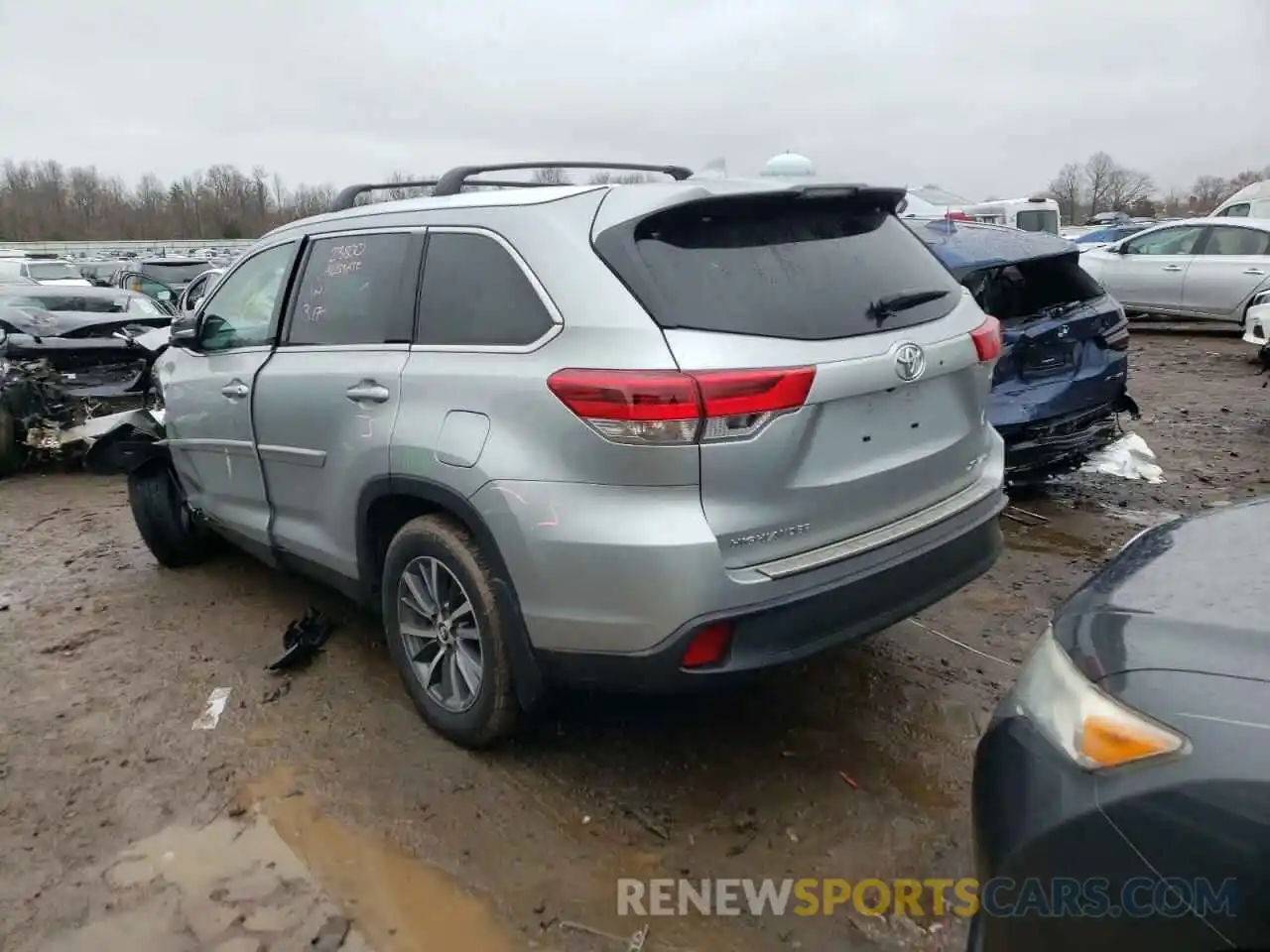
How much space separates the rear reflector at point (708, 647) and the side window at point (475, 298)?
961mm

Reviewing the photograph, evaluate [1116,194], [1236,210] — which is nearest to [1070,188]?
[1116,194]

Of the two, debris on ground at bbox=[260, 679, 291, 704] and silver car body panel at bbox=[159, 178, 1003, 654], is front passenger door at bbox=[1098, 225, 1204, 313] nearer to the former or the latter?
silver car body panel at bbox=[159, 178, 1003, 654]

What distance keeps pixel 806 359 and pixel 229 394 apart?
105 inches

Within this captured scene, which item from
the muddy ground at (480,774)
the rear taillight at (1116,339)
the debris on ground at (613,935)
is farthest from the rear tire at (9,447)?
the rear taillight at (1116,339)

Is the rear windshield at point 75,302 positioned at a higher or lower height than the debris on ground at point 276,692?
higher

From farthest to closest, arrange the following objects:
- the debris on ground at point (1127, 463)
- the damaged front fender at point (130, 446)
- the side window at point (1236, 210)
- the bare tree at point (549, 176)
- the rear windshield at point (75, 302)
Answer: the side window at point (1236, 210)
the rear windshield at point (75, 302)
the debris on ground at point (1127, 463)
the damaged front fender at point (130, 446)
the bare tree at point (549, 176)

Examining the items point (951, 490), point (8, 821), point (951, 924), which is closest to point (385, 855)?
point (8, 821)

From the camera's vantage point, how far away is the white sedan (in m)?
12.1

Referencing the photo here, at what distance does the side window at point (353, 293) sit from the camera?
3256 mm

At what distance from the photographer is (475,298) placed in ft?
9.61

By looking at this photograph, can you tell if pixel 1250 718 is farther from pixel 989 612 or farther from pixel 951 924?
pixel 989 612

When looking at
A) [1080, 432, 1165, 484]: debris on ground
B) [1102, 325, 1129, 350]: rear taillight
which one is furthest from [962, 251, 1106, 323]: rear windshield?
[1080, 432, 1165, 484]: debris on ground

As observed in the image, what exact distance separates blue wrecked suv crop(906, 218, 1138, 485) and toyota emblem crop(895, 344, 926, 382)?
7.55ft

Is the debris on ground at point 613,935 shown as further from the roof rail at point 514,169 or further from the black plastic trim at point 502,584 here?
the roof rail at point 514,169
